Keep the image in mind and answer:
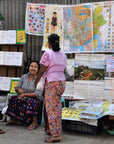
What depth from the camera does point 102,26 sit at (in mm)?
4555

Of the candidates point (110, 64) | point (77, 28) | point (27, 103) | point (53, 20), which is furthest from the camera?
point (53, 20)

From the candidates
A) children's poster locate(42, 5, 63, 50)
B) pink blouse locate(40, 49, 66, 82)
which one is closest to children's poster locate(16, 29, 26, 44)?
children's poster locate(42, 5, 63, 50)

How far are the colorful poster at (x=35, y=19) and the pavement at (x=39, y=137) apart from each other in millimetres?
1966

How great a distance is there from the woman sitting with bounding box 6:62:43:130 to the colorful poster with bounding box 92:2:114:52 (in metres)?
1.20

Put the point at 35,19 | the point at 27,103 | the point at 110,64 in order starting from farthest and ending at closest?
the point at 35,19 < the point at 27,103 < the point at 110,64

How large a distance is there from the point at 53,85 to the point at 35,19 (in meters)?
1.97

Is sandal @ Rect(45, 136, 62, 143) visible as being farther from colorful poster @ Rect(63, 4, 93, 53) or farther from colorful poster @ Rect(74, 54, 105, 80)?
colorful poster @ Rect(63, 4, 93, 53)

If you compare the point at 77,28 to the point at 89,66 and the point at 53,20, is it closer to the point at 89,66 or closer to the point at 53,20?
the point at 53,20

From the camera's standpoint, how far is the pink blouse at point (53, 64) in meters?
3.73

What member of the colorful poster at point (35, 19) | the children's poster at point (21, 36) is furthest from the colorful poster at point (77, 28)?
the children's poster at point (21, 36)

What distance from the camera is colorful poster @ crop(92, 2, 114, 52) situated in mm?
4496

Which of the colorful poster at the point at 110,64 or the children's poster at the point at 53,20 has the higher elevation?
the children's poster at the point at 53,20

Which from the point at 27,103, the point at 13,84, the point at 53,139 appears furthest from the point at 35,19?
the point at 53,139

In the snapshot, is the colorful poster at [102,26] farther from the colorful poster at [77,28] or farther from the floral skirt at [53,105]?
the floral skirt at [53,105]
